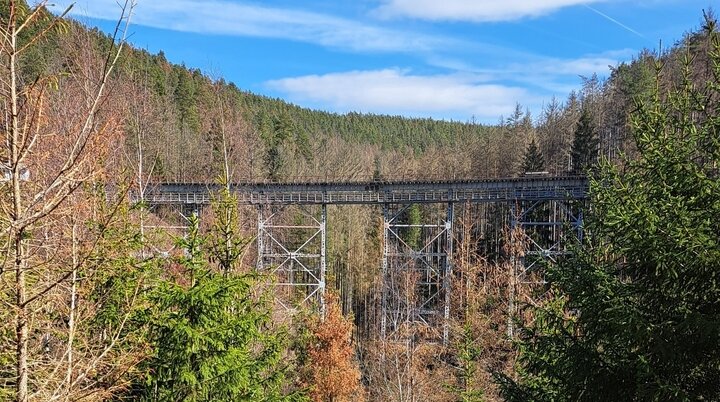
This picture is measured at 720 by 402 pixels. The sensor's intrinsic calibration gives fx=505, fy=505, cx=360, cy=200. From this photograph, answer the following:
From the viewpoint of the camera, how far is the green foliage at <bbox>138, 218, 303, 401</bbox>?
514cm

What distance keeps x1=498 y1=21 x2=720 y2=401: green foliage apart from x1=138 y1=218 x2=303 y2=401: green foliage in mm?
3157

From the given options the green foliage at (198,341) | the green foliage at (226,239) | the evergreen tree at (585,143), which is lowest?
the green foliage at (198,341)

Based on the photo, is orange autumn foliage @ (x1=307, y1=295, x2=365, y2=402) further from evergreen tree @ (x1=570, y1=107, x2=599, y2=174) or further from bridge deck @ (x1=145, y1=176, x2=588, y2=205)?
evergreen tree @ (x1=570, y1=107, x2=599, y2=174)

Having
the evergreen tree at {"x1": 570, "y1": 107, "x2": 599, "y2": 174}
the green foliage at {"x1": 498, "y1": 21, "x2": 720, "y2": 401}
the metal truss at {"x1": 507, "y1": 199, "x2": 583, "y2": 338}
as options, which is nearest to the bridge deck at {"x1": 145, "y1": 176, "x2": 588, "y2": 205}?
the metal truss at {"x1": 507, "y1": 199, "x2": 583, "y2": 338}

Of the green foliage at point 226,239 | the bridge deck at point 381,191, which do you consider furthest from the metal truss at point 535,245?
the green foliage at point 226,239

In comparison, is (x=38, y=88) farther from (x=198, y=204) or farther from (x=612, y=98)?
(x=612, y=98)

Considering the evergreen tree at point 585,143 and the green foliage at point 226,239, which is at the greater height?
the evergreen tree at point 585,143

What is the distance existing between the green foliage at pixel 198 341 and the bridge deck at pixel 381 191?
16.4 metres

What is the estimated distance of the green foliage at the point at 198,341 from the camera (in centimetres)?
514

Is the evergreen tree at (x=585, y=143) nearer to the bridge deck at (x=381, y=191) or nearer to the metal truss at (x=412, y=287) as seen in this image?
the metal truss at (x=412, y=287)

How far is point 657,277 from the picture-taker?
4395mm

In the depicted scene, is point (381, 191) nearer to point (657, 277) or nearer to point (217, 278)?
point (217, 278)

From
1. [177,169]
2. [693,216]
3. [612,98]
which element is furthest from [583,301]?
[612,98]

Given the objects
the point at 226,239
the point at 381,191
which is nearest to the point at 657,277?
the point at 226,239
